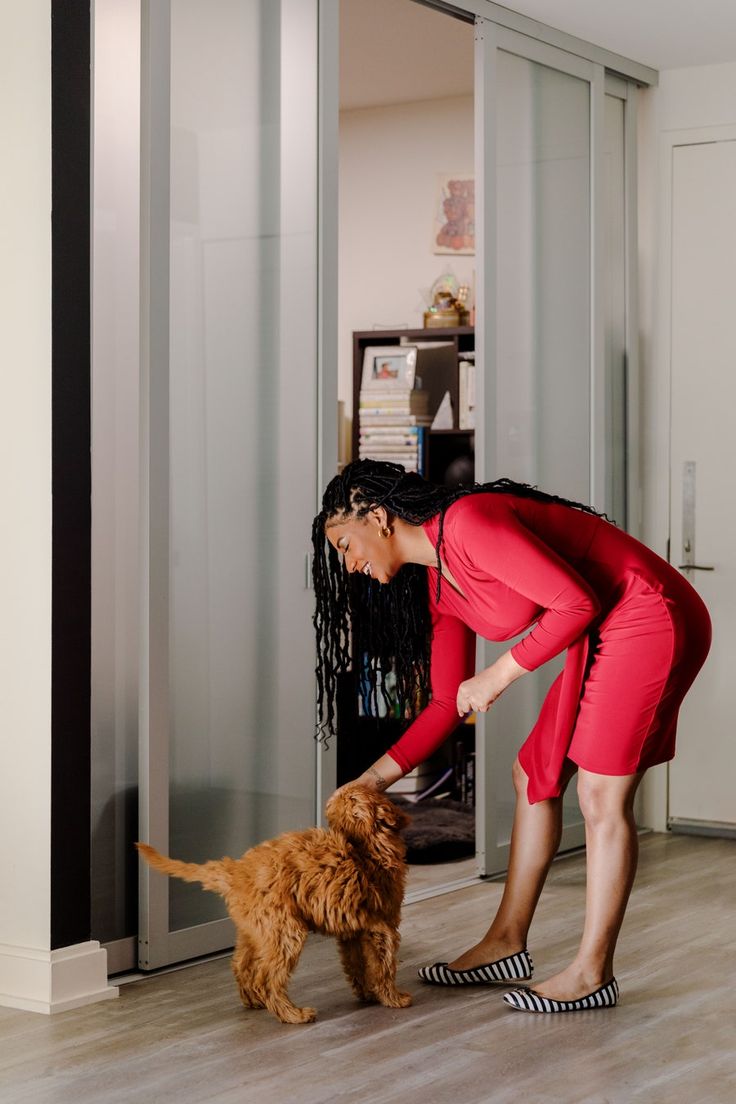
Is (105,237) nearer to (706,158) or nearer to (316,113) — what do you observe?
(316,113)

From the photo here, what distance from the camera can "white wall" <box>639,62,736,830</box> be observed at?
201 inches

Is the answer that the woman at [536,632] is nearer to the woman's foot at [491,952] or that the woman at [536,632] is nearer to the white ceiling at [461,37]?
the woman's foot at [491,952]

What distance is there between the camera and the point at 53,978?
2941mm

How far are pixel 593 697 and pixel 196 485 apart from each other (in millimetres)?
1096

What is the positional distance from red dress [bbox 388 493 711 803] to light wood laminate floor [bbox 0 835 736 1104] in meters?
0.51

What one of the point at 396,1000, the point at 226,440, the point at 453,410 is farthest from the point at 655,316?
the point at 396,1000

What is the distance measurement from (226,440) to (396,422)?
224 cm

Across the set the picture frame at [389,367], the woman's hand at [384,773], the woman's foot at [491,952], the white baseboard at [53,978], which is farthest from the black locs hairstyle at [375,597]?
the picture frame at [389,367]

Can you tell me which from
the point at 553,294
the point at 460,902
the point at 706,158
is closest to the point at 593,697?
the point at 460,902

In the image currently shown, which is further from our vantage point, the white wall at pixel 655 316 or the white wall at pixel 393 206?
the white wall at pixel 393 206

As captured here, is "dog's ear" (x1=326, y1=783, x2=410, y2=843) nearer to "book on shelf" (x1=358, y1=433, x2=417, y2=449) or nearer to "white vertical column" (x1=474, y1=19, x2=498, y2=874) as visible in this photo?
"white vertical column" (x1=474, y1=19, x2=498, y2=874)

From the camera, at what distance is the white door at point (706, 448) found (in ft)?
16.5

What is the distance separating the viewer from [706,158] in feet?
16.6

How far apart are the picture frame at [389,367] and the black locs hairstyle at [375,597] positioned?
103 inches
